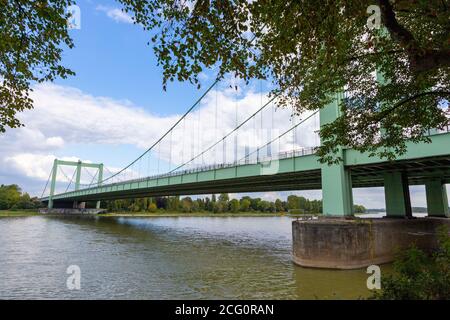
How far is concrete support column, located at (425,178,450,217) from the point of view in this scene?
25553 mm

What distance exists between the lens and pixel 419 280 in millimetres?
4664

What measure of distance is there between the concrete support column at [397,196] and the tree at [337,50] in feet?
46.0

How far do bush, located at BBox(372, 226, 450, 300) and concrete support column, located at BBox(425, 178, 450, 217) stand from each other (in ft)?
79.3

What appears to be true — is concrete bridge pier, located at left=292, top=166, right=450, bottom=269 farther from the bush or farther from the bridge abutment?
the bush

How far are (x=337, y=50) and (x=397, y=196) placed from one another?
19117mm

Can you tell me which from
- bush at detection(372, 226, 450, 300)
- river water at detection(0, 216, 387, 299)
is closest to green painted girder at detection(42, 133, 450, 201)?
river water at detection(0, 216, 387, 299)

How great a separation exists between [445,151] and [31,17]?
55.1ft

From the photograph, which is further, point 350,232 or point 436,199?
point 436,199

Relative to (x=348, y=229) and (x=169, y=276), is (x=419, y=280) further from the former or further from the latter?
(x=348, y=229)

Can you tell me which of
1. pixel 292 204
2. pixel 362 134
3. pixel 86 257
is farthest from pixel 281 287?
pixel 292 204

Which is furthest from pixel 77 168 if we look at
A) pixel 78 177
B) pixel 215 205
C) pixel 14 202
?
pixel 215 205
